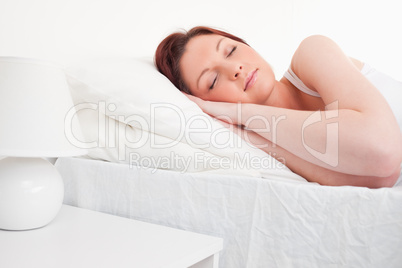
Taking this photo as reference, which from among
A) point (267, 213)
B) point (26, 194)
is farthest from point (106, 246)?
point (267, 213)

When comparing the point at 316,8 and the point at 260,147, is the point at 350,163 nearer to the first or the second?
the point at 260,147

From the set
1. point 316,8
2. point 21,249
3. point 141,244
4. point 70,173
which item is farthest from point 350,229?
point 316,8

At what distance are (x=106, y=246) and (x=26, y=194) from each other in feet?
0.73

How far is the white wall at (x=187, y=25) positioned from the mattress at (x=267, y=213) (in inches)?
21.7

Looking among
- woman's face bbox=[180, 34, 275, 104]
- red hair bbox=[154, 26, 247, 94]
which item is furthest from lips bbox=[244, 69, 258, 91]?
red hair bbox=[154, 26, 247, 94]

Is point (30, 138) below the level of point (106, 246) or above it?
above

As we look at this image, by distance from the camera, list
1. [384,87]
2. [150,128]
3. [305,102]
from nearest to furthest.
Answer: [150,128] < [384,87] < [305,102]

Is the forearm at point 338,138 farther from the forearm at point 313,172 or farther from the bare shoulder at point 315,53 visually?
the bare shoulder at point 315,53

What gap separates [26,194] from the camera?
0.81 meters

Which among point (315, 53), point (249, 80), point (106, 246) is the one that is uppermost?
point (315, 53)

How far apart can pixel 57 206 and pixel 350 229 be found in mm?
631

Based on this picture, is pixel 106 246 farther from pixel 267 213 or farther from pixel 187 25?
pixel 187 25

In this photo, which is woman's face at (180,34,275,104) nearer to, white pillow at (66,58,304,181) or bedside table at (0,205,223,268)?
white pillow at (66,58,304,181)

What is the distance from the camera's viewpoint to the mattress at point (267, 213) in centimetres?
67
